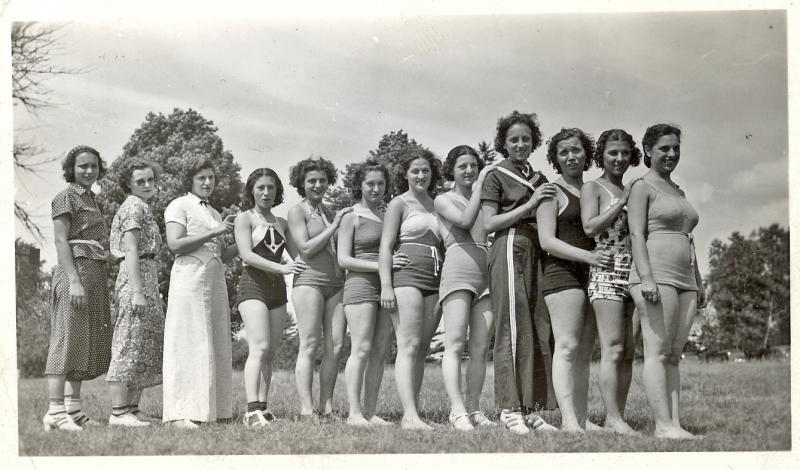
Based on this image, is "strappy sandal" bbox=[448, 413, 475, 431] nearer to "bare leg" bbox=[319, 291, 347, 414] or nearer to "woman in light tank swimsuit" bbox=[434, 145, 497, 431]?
"woman in light tank swimsuit" bbox=[434, 145, 497, 431]

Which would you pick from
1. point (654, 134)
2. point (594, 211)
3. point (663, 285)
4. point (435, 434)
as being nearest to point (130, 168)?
point (435, 434)

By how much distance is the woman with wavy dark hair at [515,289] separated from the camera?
6898 millimetres

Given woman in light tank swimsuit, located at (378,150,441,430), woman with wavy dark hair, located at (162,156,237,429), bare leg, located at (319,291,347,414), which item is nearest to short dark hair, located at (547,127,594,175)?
woman in light tank swimsuit, located at (378,150,441,430)

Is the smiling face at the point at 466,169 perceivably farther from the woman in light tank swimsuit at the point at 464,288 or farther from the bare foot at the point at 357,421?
the bare foot at the point at 357,421

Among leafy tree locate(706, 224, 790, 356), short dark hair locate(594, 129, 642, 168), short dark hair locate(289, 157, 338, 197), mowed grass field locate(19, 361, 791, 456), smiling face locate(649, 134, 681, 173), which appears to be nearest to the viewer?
mowed grass field locate(19, 361, 791, 456)

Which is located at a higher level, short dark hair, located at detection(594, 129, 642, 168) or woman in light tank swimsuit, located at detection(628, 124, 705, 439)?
short dark hair, located at detection(594, 129, 642, 168)

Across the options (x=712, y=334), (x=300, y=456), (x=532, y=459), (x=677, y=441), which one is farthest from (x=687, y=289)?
(x=300, y=456)

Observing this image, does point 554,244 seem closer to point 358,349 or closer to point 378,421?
point 358,349

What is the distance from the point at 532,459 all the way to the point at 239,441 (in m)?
2.12

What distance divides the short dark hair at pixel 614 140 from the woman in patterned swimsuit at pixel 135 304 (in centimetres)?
348

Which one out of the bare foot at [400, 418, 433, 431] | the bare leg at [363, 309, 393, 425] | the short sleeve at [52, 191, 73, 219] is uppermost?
the short sleeve at [52, 191, 73, 219]

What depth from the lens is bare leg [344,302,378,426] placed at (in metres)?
7.14

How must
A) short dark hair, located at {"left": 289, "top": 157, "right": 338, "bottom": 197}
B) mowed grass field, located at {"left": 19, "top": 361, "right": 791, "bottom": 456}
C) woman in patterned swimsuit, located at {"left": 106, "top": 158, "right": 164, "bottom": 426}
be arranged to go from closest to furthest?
mowed grass field, located at {"left": 19, "top": 361, "right": 791, "bottom": 456}, woman in patterned swimsuit, located at {"left": 106, "top": 158, "right": 164, "bottom": 426}, short dark hair, located at {"left": 289, "top": 157, "right": 338, "bottom": 197}

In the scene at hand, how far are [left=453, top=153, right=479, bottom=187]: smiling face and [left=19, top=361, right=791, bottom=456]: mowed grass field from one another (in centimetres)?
185
